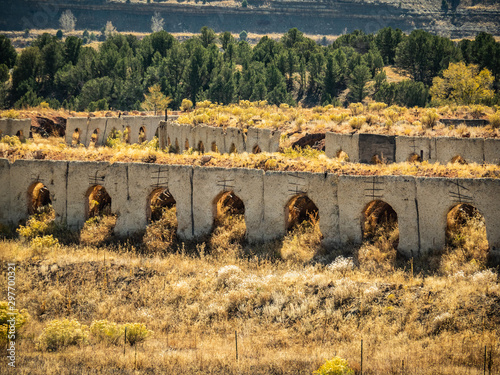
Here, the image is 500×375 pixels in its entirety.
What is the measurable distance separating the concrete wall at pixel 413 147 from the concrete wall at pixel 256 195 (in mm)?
8050

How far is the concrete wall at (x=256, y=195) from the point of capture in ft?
55.5

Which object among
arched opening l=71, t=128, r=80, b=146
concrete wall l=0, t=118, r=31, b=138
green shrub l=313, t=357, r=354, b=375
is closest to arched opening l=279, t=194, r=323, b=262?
green shrub l=313, t=357, r=354, b=375

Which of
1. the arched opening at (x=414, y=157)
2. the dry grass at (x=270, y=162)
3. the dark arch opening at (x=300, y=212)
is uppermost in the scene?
the arched opening at (x=414, y=157)

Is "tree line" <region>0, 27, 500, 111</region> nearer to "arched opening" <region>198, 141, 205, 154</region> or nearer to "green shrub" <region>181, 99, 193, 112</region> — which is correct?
"green shrub" <region>181, 99, 193, 112</region>

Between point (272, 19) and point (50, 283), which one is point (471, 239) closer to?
point (50, 283)

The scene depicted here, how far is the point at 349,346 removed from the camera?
13.7 m

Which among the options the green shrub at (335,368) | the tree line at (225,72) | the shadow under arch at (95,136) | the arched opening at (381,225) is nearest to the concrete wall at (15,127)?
the shadow under arch at (95,136)

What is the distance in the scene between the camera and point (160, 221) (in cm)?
2052

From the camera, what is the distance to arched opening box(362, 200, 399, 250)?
698 inches

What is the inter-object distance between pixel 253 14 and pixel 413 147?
141 metres

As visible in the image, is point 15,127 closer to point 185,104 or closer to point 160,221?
point 185,104

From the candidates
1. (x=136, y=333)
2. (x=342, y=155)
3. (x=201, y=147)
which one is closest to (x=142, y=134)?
(x=201, y=147)

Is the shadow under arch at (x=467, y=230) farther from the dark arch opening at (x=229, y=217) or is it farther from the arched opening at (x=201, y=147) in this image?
the arched opening at (x=201, y=147)

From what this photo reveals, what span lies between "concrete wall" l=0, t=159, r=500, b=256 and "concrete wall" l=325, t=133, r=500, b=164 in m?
8.05
